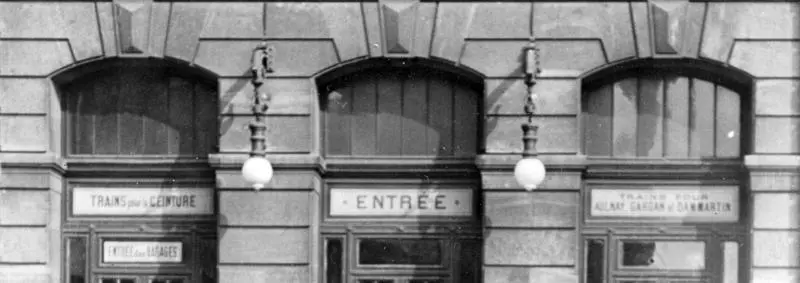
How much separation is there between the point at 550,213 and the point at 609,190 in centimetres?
100

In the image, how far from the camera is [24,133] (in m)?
15.2

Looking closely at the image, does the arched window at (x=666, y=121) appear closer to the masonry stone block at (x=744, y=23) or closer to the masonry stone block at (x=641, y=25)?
the masonry stone block at (x=641, y=25)

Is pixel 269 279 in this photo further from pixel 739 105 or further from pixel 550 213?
pixel 739 105

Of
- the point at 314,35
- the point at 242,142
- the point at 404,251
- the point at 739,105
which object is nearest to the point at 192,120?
the point at 242,142

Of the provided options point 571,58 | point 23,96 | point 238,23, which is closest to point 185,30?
point 238,23

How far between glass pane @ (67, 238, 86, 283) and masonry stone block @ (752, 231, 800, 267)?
837cm

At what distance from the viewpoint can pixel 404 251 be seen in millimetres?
15484

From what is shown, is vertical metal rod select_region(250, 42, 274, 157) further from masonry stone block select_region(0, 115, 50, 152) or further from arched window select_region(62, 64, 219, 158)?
masonry stone block select_region(0, 115, 50, 152)

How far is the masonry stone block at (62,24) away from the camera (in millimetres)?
15172

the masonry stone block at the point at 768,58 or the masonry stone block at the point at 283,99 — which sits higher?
the masonry stone block at the point at 768,58

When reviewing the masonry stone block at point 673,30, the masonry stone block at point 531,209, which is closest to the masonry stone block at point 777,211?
the masonry stone block at point 673,30

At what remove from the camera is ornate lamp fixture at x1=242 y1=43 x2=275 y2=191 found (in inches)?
561

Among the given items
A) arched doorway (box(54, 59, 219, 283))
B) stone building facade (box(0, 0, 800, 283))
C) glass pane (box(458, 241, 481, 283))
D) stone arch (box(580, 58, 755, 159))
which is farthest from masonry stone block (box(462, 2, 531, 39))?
arched doorway (box(54, 59, 219, 283))

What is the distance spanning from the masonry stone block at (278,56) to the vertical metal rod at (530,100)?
235 centimetres
